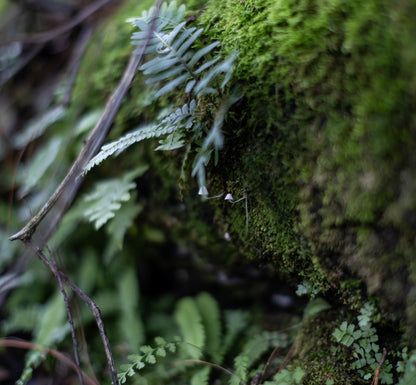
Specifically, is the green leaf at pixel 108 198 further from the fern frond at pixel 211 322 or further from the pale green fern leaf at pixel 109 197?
the fern frond at pixel 211 322

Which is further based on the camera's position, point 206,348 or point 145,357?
point 206,348

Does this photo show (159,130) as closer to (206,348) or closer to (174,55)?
(174,55)

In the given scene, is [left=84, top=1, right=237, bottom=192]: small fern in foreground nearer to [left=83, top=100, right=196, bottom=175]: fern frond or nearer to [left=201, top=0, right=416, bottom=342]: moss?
[left=83, top=100, right=196, bottom=175]: fern frond

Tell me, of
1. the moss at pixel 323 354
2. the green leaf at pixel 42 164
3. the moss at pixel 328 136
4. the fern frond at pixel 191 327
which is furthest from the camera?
the green leaf at pixel 42 164

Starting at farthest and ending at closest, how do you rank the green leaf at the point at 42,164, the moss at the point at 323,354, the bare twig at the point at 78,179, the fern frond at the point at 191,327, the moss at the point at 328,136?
1. the green leaf at the point at 42,164
2. the fern frond at the point at 191,327
3. the bare twig at the point at 78,179
4. the moss at the point at 323,354
5. the moss at the point at 328,136

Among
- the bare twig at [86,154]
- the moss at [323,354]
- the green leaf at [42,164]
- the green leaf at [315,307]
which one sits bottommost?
the moss at [323,354]

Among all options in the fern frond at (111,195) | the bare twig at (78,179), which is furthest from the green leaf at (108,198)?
the bare twig at (78,179)

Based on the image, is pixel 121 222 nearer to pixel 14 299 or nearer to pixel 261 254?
pixel 261 254

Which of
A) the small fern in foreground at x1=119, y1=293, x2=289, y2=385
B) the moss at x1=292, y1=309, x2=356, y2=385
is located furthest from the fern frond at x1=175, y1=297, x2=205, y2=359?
the moss at x1=292, y1=309, x2=356, y2=385

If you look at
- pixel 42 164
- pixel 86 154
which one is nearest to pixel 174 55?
pixel 86 154

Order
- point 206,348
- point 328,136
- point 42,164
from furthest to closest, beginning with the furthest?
point 42,164
point 206,348
point 328,136

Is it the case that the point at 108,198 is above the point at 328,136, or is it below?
below

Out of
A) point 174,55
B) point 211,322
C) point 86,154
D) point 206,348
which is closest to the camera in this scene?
point 174,55
